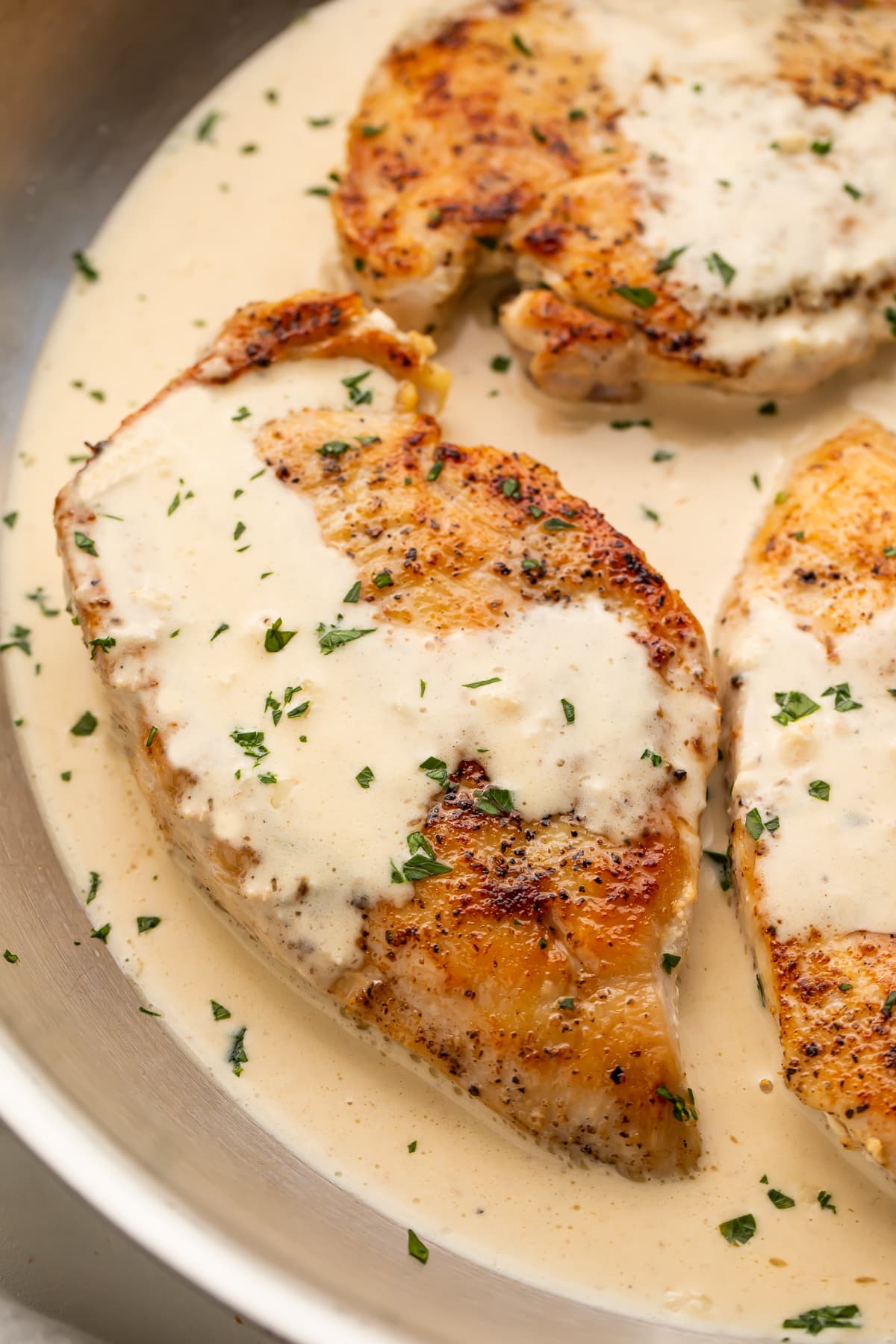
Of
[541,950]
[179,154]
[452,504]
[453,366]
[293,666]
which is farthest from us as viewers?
[179,154]

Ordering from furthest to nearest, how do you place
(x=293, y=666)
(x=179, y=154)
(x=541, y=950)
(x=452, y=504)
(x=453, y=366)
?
(x=179, y=154) → (x=453, y=366) → (x=452, y=504) → (x=293, y=666) → (x=541, y=950)

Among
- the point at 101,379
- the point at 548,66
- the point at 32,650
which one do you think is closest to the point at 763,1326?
the point at 32,650

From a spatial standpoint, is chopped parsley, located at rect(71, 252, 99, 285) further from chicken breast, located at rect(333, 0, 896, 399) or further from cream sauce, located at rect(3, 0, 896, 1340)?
chicken breast, located at rect(333, 0, 896, 399)

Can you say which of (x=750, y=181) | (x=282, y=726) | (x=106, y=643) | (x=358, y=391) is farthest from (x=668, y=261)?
(x=106, y=643)

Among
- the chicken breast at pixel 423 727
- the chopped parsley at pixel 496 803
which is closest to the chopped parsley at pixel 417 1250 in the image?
the chicken breast at pixel 423 727

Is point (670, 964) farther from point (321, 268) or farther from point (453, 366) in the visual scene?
point (321, 268)

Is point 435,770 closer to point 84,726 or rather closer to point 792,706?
point 792,706
